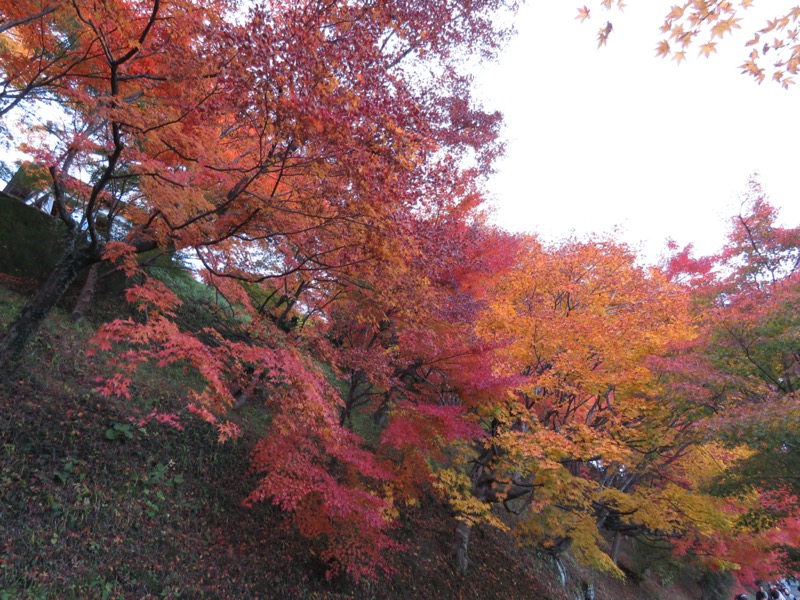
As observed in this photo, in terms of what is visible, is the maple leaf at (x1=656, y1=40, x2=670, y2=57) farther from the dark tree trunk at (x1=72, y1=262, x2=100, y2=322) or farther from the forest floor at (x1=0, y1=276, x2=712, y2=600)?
the dark tree trunk at (x1=72, y1=262, x2=100, y2=322)

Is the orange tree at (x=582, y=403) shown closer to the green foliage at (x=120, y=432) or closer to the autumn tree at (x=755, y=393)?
the autumn tree at (x=755, y=393)

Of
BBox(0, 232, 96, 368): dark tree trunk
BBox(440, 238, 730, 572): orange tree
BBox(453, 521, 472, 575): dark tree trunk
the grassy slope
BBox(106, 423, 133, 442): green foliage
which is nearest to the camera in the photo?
the grassy slope

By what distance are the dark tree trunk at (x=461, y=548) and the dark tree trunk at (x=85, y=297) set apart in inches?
449

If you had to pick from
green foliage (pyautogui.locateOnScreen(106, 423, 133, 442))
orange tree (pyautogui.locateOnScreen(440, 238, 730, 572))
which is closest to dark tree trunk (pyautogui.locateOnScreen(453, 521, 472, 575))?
orange tree (pyautogui.locateOnScreen(440, 238, 730, 572))

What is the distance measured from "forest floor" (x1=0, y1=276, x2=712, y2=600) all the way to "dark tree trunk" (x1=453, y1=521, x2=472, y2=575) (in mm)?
358

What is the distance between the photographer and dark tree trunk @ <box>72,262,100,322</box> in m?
9.34

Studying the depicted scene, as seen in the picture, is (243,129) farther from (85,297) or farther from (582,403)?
(582,403)

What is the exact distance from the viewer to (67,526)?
5273mm

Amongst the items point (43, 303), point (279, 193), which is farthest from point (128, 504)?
point (279, 193)

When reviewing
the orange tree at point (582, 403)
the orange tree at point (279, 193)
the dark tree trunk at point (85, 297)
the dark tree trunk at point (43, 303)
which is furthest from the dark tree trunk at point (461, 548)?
the dark tree trunk at point (85, 297)

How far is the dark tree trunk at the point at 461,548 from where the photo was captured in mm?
10633

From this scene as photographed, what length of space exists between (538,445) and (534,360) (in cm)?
216

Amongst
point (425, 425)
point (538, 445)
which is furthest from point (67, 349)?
point (538, 445)

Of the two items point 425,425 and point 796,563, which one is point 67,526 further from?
point 796,563
